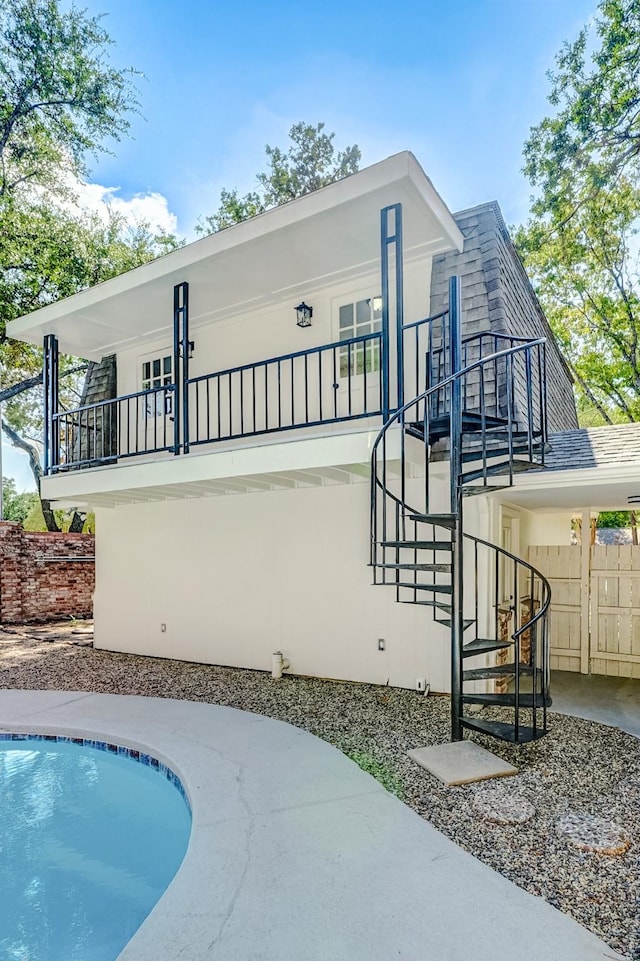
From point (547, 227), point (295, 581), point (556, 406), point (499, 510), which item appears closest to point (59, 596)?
point (295, 581)

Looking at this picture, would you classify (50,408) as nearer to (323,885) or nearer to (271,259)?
(271,259)

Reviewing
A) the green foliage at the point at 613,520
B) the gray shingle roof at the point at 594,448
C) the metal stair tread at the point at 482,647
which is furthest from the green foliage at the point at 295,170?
the metal stair tread at the point at 482,647

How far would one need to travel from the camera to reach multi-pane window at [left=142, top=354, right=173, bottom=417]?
26.5ft

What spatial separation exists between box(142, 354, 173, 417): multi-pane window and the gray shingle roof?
5357 mm

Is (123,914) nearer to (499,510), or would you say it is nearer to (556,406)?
(499,510)

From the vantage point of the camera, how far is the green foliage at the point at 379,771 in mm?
3590

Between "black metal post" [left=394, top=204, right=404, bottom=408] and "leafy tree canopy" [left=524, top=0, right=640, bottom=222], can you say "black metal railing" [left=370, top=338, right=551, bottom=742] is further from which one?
"leafy tree canopy" [left=524, top=0, right=640, bottom=222]

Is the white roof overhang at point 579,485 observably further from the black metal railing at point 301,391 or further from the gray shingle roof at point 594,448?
the black metal railing at point 301,391

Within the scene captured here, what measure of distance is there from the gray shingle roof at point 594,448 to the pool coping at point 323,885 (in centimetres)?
327

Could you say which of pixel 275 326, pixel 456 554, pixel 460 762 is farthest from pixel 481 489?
pixel 275 326

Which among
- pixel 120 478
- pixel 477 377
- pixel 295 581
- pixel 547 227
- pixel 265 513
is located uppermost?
pixel 547 227

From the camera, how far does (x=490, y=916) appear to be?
2359 mm

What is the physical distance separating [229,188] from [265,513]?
43.1ft

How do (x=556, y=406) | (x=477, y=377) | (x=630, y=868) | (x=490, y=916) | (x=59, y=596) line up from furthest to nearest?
(x=59, y=596)
(x=556, y=406)
(x=477, y=377)
(x=630, y=868)
(x=490, y=916)
